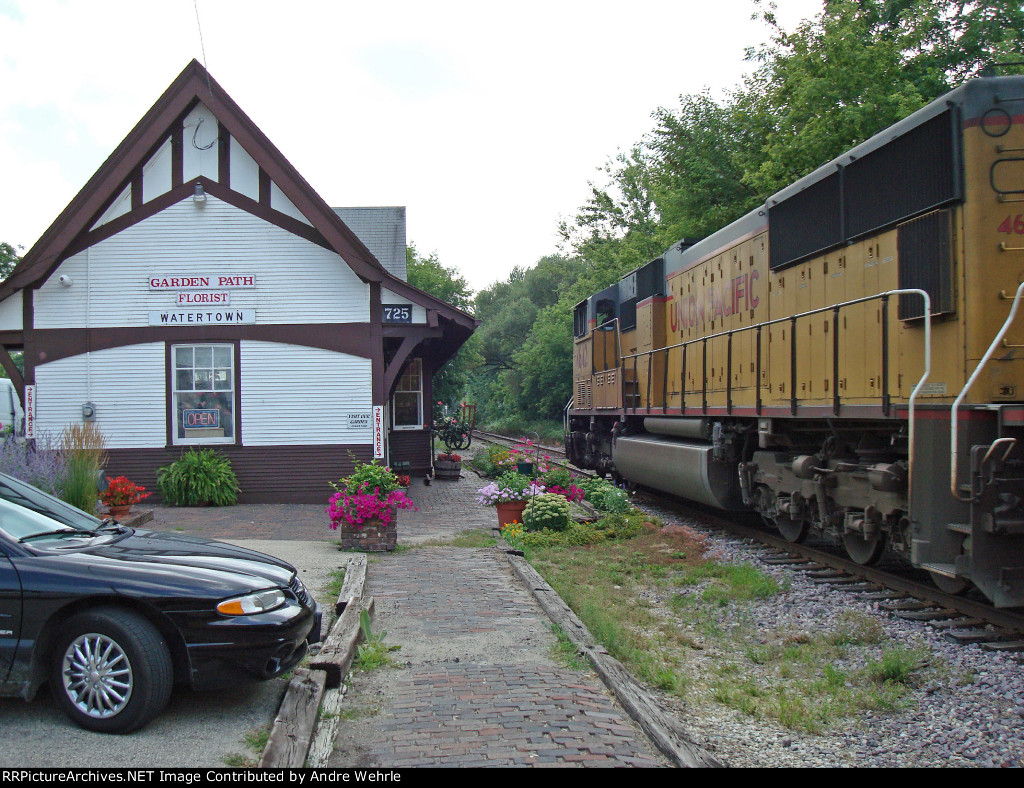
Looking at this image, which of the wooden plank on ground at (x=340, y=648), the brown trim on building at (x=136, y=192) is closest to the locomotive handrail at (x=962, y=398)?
the wooden plank on ground at (x=340, y=648)

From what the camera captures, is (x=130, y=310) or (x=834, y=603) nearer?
(x=834, y=603)

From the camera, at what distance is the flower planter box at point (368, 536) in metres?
10.0

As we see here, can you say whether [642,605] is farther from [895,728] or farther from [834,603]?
[895,728]

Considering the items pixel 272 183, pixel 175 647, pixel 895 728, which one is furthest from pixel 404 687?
pixel 272 183

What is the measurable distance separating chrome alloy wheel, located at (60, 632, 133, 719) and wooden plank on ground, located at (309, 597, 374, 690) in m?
1.15

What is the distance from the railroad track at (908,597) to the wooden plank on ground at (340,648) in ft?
14.8

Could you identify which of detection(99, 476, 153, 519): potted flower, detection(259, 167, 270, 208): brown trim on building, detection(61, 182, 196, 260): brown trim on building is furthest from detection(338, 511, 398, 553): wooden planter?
detection(61, 182, 196, 260): brown trim on building

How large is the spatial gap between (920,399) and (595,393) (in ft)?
37.5

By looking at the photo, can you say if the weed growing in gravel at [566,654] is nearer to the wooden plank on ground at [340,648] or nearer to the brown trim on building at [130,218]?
the wooden plank on ground at [340,648]

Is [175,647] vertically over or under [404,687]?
over

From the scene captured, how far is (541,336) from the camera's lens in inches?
1813

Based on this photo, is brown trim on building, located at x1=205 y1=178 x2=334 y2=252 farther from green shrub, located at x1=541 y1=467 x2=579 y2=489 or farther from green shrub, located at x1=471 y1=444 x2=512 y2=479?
green shrub, located at x1=471 y1=444 x2=512 y2=479

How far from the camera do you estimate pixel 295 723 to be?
422 cm

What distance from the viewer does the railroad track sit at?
20.5 feet
